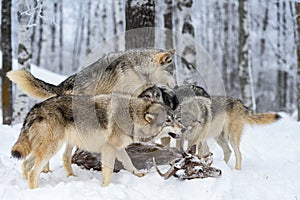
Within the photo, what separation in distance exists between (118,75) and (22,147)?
217cm

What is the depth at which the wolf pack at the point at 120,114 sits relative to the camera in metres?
5.61

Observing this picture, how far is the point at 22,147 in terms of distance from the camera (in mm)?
5516

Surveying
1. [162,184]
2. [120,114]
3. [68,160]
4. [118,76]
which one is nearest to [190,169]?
[162,184]

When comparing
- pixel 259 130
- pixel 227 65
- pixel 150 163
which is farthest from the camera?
pixel 227 65

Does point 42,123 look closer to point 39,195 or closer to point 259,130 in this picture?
point 39,195

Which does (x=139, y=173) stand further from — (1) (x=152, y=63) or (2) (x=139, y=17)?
(2) (x=139, y=17)

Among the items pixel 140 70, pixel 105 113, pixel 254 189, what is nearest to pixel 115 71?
pixel 140 70

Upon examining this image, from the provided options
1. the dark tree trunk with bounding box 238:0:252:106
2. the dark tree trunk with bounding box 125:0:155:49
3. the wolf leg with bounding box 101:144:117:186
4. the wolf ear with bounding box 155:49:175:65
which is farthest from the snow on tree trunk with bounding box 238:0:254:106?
the wolf leg with bounding box 101:144:117:186

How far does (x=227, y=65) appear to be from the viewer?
141 feet

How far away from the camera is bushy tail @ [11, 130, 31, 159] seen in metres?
5.45

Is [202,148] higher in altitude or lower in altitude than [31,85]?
lower

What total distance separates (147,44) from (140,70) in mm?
2234

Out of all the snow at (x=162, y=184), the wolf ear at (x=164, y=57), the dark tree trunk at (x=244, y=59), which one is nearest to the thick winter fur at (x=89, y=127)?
the snow at (x=162, y=184)

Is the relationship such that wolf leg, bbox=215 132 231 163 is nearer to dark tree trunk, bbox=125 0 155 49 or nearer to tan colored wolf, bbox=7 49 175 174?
tan colored wolf, bbox=7 49 175 174
